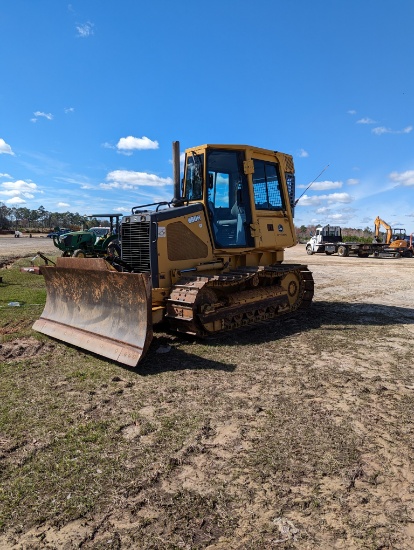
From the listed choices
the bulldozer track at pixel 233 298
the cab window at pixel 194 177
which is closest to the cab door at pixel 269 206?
the bulldozer track at pixel 233 298

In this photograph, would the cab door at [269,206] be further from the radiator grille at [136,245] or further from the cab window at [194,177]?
the radiator grille at [136,245]

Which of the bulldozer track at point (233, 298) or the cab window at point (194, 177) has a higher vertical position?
the cab window at point (194, 177)

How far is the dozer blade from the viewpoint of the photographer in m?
5.33

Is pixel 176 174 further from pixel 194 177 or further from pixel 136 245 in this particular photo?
pixel 136 245

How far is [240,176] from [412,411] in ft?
15.8

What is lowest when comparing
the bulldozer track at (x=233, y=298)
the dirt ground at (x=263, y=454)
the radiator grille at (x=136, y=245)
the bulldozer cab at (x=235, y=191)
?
the dirt ground at (x=263, y=454)

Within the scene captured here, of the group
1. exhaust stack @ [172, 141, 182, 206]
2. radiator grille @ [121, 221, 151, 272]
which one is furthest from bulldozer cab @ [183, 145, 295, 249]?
radiator grille @ [121, 221, 151, 272]

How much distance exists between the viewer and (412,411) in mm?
3994

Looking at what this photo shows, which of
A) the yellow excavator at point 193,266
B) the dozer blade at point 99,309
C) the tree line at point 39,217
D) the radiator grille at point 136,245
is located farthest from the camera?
the tree line at point 39,217

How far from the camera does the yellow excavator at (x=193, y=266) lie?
5.83 metres

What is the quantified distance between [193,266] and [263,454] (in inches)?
165

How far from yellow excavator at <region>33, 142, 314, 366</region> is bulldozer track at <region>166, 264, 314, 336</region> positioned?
0.06ft

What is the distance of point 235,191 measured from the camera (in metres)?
7.50

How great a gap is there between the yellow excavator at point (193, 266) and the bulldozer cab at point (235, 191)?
0.02 metres
